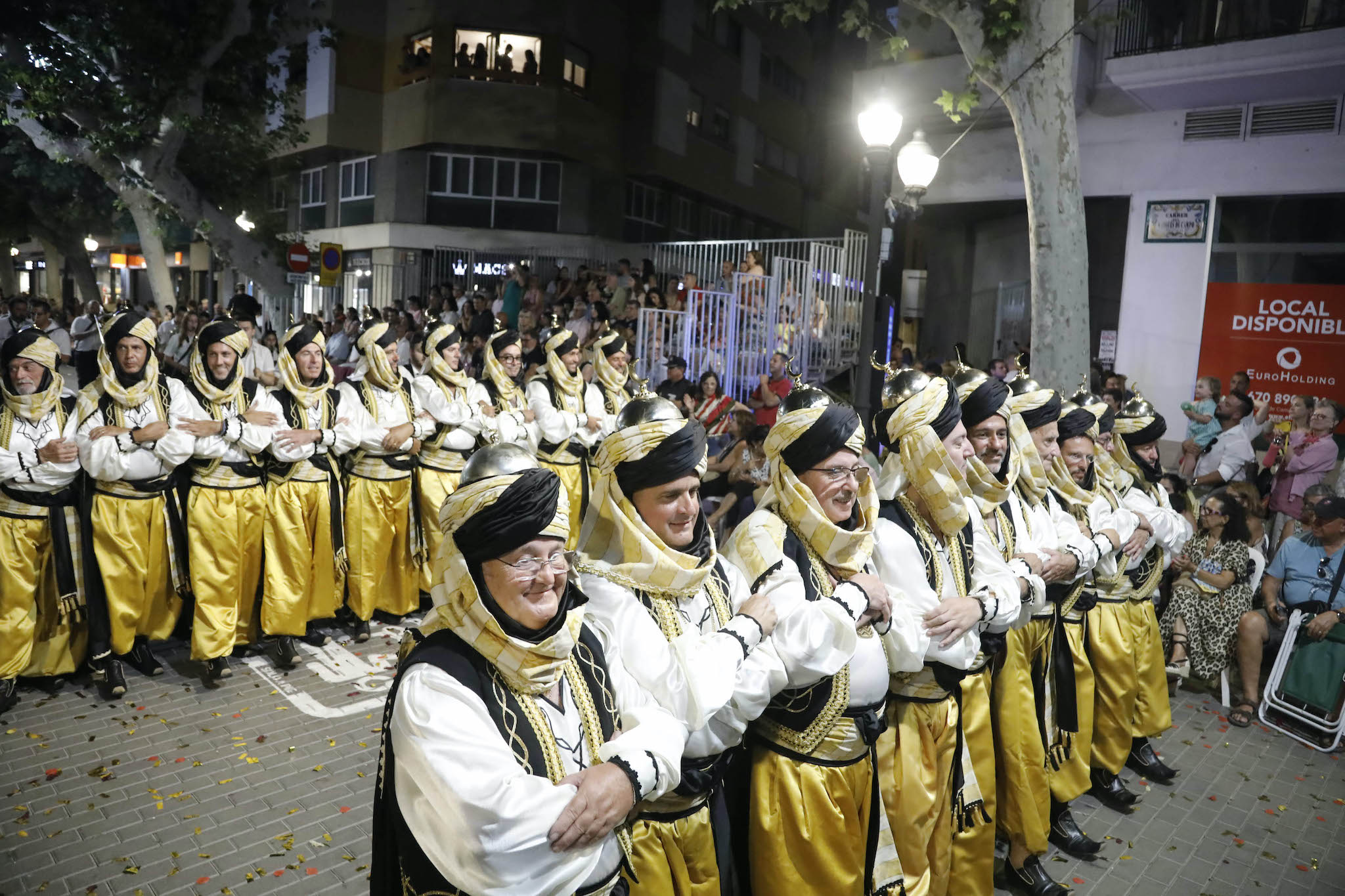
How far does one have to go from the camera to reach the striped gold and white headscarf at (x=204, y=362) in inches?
222

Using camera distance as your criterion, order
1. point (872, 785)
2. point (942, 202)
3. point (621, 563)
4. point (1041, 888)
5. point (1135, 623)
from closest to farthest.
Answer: point (621, 563) → point (872, 785) → point (1041, 888) → point (1135, 623) → point (942, 202)

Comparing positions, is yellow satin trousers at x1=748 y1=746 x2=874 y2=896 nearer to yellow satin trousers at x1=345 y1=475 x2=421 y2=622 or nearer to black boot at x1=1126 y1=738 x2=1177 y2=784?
black boot at x1=1126 y1=738 x2=1177 y2=784

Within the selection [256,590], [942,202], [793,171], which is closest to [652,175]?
[793,171]

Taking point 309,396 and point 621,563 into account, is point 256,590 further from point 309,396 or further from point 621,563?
point 621,563

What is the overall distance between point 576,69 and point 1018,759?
21637 mm

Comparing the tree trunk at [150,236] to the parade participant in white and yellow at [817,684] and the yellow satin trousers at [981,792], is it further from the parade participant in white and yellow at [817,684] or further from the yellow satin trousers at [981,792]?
the yellow satin trousers at [981,792]

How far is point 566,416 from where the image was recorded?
755cm

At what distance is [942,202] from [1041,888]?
11933 mm

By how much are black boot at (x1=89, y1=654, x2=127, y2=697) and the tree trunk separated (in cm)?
1609

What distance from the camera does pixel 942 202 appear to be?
1416cm

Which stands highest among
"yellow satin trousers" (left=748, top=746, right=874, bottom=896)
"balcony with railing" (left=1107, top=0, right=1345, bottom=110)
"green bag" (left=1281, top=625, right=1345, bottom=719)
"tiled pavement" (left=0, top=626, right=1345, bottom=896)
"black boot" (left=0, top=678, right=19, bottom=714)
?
"balcony with railing" (left=1107, top=0, right=1345, bottom=110)

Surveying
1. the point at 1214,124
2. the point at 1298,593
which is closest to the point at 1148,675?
the point at 1298,593

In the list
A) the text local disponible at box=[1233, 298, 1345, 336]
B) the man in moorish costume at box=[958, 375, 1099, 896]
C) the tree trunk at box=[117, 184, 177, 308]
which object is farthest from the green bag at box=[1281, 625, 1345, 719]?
the tree trunk at box=[117, 184, 177, 308]

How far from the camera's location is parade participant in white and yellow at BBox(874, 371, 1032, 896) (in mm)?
3334
